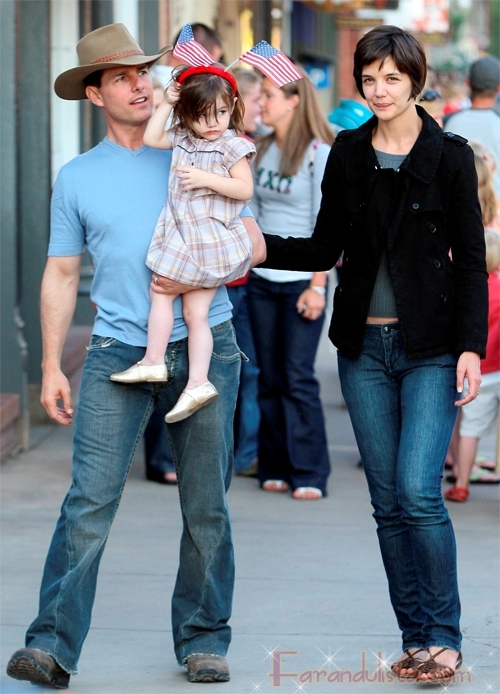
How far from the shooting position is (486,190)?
20.9ft

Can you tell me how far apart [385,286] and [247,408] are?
3.54m

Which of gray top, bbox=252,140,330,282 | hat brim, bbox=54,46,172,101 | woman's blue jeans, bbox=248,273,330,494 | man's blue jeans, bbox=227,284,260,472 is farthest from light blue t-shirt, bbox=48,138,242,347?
man's blue jeans, bbox=227,284,260,472

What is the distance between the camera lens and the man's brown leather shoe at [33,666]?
12.6ft

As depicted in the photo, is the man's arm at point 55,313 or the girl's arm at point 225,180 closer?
the girl's arm at point 225,180

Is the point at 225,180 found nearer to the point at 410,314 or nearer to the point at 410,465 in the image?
the point at 410,314

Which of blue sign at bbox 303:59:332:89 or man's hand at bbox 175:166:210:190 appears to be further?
blue sign at bbox 303:59:332:89

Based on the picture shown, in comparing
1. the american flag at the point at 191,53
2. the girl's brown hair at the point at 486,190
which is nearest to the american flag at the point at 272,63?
the american flag at the point at 191,53

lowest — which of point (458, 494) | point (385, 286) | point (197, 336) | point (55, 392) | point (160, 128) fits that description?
point (458, 494)

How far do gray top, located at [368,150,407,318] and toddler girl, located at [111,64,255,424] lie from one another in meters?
0.43

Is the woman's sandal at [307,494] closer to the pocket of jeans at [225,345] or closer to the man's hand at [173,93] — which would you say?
the pocket of jeans at [225,345]

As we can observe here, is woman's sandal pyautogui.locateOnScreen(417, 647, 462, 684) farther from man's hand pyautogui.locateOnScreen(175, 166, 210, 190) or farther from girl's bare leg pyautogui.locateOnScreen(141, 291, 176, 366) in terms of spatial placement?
man's hand pyautogui.locateOnScreen(175, 166, 210, 190)

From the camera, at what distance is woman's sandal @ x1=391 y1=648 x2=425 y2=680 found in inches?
160

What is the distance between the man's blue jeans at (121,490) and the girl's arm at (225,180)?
0.46 metres

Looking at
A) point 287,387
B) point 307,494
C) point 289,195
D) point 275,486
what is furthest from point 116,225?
point 275,486
